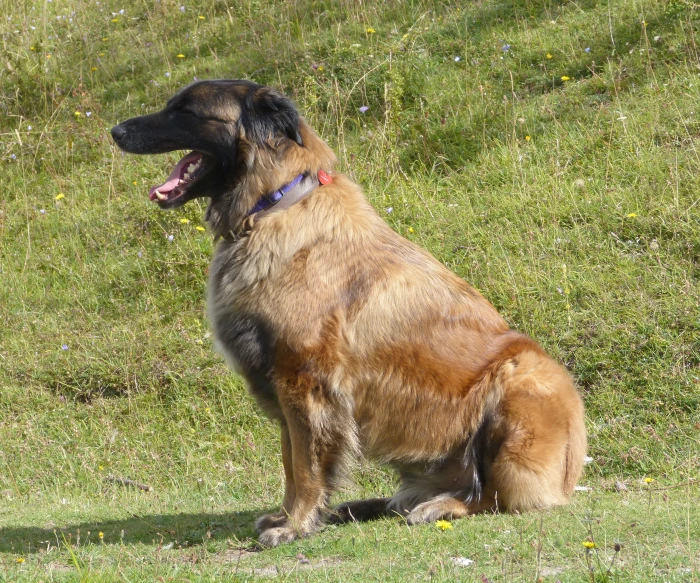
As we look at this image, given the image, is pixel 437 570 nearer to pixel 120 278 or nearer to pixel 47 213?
pixel 120 278

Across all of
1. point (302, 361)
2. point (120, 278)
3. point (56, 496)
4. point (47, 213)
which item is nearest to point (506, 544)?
point (302, 361)

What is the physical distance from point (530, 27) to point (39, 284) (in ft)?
18.3

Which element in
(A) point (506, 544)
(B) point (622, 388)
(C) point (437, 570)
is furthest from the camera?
(B) point (622, 388)

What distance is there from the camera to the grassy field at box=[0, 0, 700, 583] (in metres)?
3.74

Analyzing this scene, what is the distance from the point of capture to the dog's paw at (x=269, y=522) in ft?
13.4

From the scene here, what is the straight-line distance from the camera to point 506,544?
344 centimetres

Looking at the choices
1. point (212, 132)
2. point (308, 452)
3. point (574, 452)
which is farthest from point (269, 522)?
point (212, 132)

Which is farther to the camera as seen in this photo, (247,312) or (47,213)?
(47,213)

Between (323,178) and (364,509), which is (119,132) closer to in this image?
(323,178)

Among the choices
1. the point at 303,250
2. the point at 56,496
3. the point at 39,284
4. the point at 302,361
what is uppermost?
the point at 303,250

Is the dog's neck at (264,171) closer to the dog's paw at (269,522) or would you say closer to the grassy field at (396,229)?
the dog's paw at (269,522)

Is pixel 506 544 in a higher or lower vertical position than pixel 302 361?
lower

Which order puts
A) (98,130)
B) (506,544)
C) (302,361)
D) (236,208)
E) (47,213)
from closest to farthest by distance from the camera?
(506,544) → (302,361) → (236,208) → (47,213) → (98,130)

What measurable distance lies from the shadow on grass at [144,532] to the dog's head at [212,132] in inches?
63.8
